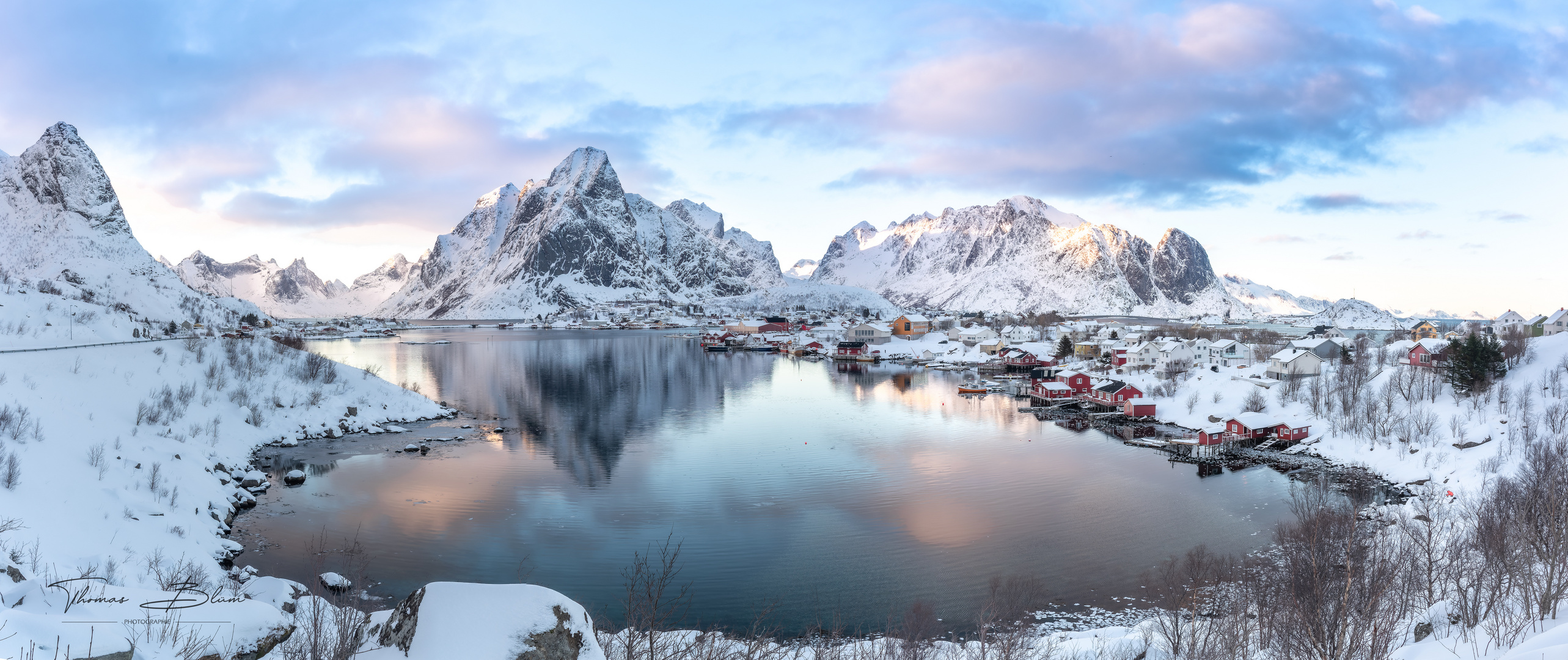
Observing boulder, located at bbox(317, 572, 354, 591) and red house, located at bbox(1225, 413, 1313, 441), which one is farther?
red house, located at bbox(1225, 413, 1313, 441)

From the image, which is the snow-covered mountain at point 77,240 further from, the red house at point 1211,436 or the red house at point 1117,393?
the red house at point 1211,436

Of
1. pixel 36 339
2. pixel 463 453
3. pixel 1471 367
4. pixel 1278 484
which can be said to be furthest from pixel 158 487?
pixel 1471 367

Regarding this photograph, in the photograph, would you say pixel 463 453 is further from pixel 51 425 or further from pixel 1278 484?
pixel 1278 484

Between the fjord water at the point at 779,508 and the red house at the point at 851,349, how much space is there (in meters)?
56.6

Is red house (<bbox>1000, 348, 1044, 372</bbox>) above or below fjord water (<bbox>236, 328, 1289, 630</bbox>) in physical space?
above

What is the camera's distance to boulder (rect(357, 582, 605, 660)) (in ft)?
22.5

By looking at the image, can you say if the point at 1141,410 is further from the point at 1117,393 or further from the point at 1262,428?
the point at 1262,428

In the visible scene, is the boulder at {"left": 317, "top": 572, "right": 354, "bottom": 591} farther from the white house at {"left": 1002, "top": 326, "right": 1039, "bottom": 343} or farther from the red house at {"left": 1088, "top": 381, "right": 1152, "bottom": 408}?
the white house at {"left": 1002, "top": 326, "right": 1039, "bottom": 343}

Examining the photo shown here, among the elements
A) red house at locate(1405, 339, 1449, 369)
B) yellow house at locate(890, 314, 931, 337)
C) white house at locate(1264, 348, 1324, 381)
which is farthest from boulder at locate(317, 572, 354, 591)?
yellow house at locate(890, 314, 931, 337)

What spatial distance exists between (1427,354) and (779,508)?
6023cm

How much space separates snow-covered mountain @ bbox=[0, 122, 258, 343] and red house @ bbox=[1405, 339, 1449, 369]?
111 metres

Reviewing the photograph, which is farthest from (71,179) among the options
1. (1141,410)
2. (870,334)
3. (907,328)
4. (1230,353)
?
(1230,353)

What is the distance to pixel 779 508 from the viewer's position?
3180 cm

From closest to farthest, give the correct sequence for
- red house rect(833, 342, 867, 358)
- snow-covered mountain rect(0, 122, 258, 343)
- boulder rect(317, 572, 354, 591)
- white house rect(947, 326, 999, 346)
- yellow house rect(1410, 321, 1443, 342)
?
boulder rect(317, 572, 354, 591) < snow-covered mountain rect(0, 122, 258, 343) < yellow house rect(1410, 321, 1443, 342) < red house rect(833, 342, 867, 358) < white house rect(947, 326, 999, 346)
